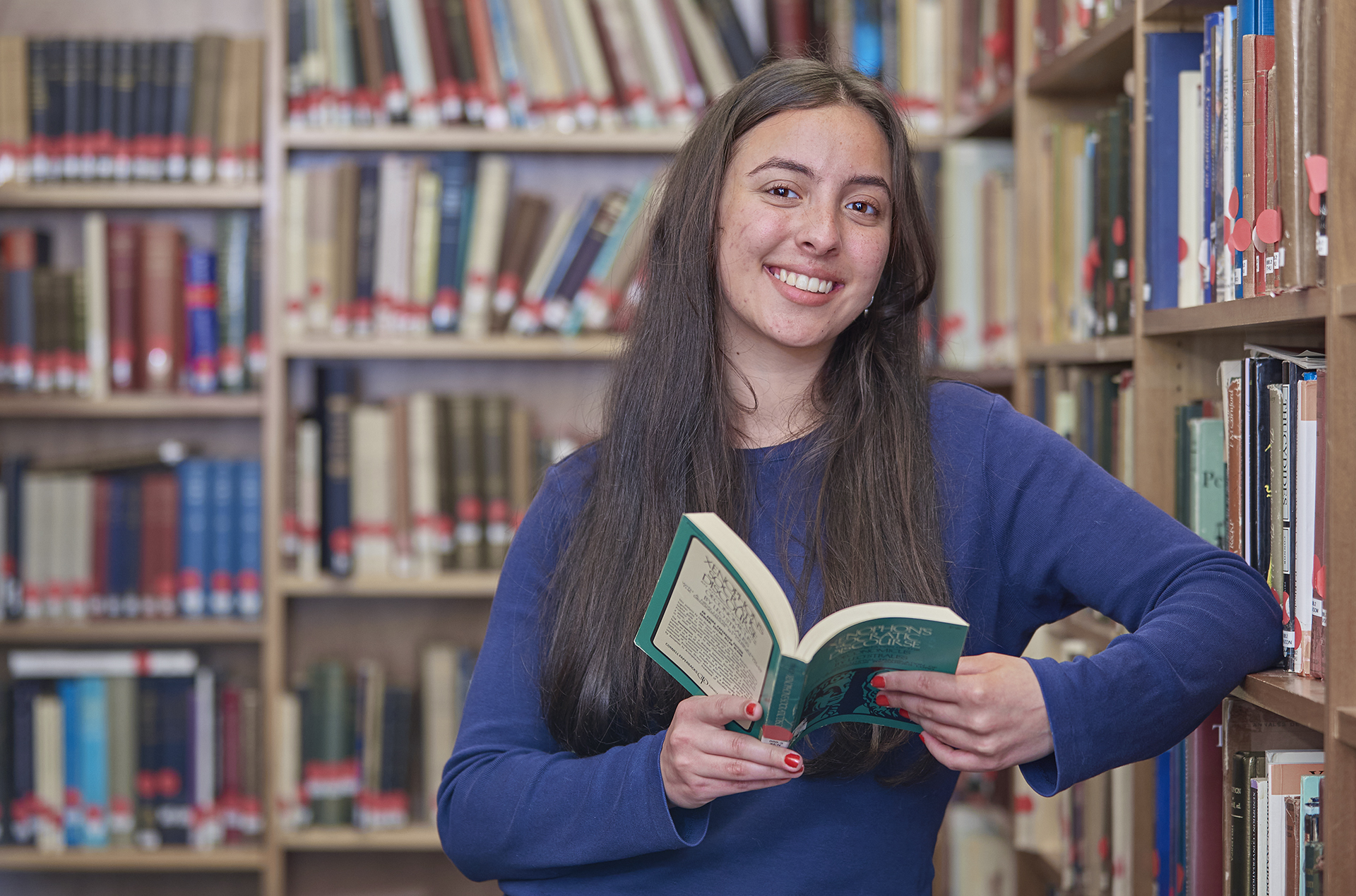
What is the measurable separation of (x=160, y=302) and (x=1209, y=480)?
6.48 ft

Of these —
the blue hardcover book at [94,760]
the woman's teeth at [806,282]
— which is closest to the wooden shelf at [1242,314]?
the woman's teeth at [806,282]

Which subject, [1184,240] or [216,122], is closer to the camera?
[1184,240]

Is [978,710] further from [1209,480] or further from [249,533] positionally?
[249,533]

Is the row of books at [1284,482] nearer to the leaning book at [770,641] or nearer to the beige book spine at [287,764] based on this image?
the leaning book at [770,641]

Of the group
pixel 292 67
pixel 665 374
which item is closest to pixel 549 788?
pixel 665 374

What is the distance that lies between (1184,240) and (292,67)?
1.77 meters

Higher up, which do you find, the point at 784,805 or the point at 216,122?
the point at 216,122

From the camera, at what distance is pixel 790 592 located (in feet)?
3.66

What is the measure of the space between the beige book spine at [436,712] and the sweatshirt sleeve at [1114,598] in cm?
155

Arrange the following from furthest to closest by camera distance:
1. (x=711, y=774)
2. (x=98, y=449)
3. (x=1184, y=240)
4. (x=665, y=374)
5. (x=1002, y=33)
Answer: (x=98, y=449), (x=1002, y=33), (x=1184, y=240), (x=665, y=374), (x=711, y=774)

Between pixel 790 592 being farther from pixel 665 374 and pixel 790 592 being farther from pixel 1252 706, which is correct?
pixel 1252 706

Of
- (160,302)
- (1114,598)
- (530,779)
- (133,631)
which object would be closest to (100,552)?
(133,631)

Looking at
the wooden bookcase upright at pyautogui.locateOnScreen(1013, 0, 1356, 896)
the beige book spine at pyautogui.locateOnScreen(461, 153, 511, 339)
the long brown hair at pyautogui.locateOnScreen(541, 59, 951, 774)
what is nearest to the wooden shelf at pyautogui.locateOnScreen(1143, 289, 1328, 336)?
the wooden bookcase upright at pyautogui.locateOnScreen(1013, 0, 1356, 896)

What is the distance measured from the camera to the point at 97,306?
2375 millimetres
